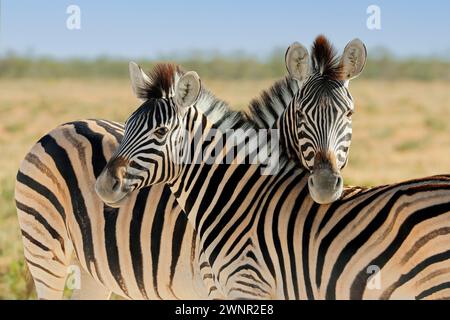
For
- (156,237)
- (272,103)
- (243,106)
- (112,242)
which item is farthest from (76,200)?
(243,106)

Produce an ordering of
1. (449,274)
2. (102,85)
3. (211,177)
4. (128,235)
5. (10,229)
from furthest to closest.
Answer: (102,85), (10,229), (128,235), (211,177), (449,274)

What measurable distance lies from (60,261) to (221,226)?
1556mm

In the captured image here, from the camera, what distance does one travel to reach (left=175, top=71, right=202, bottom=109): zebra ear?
16.5ft

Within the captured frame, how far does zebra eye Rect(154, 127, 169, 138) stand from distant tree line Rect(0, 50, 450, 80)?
41933mm

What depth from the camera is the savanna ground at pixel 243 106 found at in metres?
13.7

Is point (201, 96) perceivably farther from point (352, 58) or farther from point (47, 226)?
point (47, 226)

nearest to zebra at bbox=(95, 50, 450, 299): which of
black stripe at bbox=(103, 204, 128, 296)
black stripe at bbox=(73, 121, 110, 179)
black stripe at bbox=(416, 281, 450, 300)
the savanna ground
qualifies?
black stripe at bbox=(416, 281, 450, 300)

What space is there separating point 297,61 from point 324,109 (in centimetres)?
52

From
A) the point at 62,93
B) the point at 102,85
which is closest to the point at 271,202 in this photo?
the point at 62,93

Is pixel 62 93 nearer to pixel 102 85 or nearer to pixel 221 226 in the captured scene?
pixel 102 85

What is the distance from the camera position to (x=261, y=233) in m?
4.87

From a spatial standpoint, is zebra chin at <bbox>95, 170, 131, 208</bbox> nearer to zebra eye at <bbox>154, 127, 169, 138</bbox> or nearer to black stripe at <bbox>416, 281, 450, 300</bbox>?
zebra eye at <bbox>154, 127, 169, 138</bbox>

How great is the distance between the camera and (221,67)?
2153 inches
